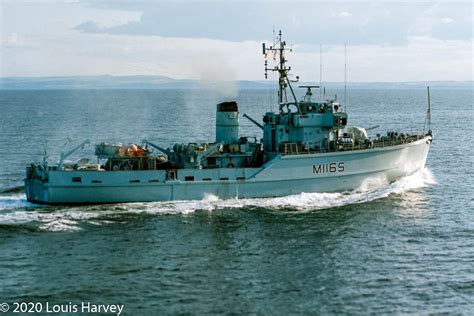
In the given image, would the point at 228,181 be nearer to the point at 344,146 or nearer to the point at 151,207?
the point at 151,207

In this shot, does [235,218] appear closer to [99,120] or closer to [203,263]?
[203,263]

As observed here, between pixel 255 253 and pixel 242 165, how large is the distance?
11452 mm

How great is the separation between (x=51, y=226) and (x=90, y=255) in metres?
4.90

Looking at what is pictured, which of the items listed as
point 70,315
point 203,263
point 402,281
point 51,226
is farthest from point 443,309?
point 51,226

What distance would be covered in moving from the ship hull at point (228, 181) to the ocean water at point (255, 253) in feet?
2.02

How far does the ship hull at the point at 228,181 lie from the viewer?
36.6 metres

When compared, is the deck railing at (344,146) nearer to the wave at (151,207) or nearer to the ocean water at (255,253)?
the wave at (151,207)

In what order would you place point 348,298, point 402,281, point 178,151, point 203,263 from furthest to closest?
point 178,151
point 203,263
point 402,281
point 348,298

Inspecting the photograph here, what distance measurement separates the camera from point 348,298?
78.0 feet

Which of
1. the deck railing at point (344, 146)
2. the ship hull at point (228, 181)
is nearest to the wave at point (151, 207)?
the ship hull at point (228, 181)

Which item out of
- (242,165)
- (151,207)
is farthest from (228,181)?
(151,207)

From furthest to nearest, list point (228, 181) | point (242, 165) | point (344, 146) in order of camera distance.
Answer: point (344, 146), point (242, 165), point (228, 181)

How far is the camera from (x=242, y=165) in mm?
39875

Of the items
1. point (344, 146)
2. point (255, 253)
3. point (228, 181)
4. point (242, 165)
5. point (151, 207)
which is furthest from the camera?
point (344, 146)
